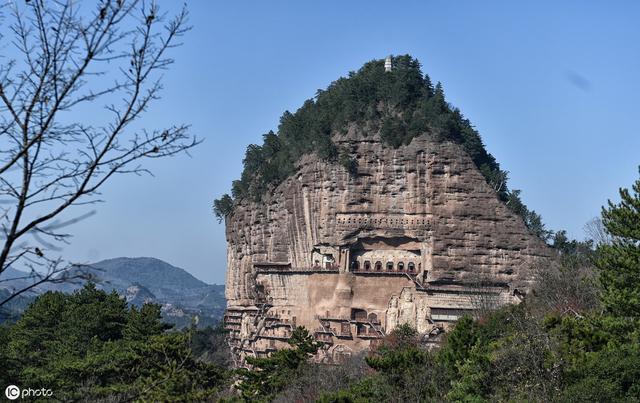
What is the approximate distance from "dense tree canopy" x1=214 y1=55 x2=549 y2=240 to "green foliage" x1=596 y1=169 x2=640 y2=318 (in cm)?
2823

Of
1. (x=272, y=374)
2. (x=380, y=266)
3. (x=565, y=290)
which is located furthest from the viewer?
(x=380, y=266)

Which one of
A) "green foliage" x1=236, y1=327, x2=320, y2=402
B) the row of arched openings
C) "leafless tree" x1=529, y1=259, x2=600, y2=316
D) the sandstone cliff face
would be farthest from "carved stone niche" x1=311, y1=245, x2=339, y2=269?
"green foliage" x1=236, y1=327, x2=320, y2=402

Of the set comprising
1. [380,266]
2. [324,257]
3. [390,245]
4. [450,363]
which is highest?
[390,245]

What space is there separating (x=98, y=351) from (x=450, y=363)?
15379 mm

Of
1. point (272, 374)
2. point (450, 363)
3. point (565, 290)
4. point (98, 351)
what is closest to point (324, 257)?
point (565, 290)

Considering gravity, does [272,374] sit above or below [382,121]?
below

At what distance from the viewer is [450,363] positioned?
25438 millimetres

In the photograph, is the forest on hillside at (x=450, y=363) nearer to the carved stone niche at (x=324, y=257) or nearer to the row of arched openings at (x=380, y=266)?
the row of arched openings at (x=380, y=266)

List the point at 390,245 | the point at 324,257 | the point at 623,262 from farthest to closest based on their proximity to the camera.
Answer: the point at 324,257
the point at 390,245
the point at 623,262

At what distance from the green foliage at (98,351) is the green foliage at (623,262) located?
1045cm

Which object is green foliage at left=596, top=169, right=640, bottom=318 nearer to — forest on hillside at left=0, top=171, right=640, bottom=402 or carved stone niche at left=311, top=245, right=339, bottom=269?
forest on hillside at left=0, top=171, right=640, bottom=402

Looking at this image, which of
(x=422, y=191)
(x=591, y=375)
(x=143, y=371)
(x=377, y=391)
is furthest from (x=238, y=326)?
(x=591, y=375)

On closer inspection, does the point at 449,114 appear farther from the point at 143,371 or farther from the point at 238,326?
the point at 143,371

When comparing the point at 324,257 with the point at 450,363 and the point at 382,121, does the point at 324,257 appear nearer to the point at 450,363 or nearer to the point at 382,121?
the point at 382,121
